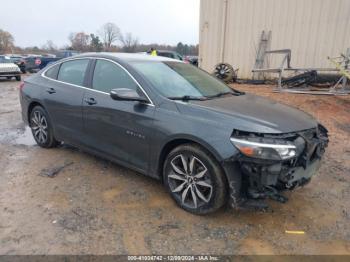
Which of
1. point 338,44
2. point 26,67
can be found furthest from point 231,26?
point 26,67

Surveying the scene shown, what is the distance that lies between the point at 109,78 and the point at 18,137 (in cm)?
304

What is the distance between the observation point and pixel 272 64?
40.3 feet

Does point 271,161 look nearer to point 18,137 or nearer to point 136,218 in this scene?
point 136,218

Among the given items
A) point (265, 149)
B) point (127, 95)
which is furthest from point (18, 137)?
point (265, 149)

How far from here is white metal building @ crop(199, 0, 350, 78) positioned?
10.8 meters

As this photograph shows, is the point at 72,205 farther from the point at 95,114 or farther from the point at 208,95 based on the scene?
the point at 208,95

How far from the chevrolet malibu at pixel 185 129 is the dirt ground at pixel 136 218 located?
29 centimetres

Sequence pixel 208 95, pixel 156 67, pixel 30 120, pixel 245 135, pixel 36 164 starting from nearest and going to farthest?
pixel 245 135
pixel 208 95
pixel 156 67
pixel 36 164
pixel 30 120

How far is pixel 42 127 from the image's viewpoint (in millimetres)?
4871

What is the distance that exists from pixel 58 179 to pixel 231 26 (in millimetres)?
11114

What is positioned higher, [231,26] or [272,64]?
[231,26]

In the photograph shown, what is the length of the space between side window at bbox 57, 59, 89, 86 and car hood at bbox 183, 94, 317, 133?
6.10 feet

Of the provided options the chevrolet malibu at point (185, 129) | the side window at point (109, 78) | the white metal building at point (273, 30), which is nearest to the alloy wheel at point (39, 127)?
the chevrolet malibu at point (185, 129)

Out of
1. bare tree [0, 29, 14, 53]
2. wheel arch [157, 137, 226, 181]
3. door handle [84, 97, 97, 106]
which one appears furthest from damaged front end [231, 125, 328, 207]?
bare tree [0, 29, 14, 53]
